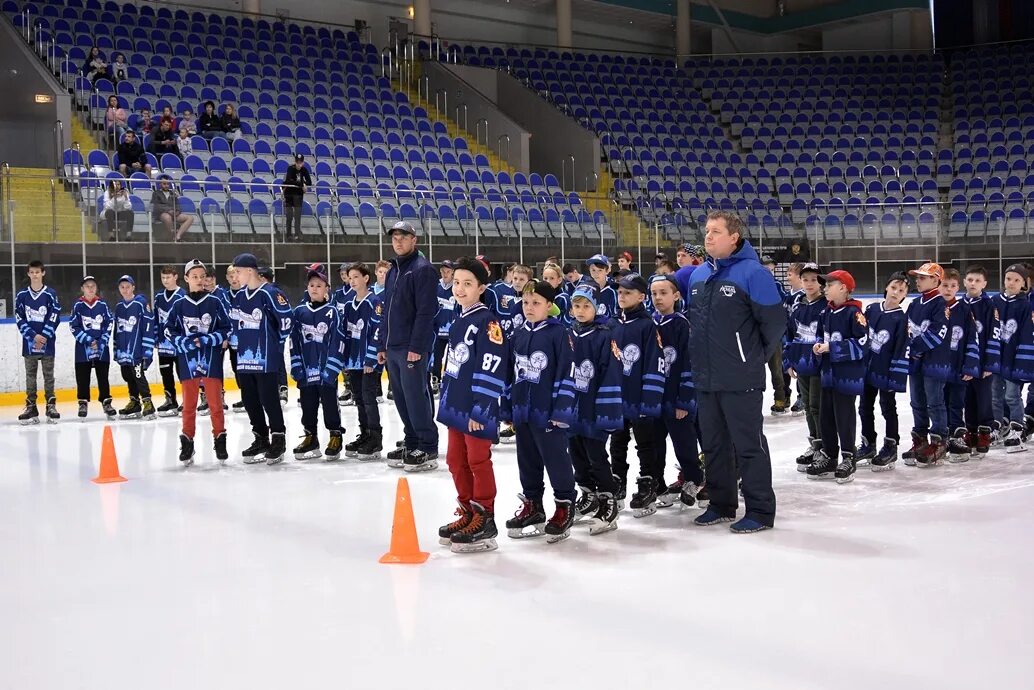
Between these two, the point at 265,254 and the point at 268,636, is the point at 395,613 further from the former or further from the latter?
the point at 265,254

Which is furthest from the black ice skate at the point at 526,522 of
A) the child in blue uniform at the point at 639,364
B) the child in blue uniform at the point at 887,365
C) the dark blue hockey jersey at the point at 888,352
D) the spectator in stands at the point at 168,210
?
the spectator in stands at the point at 168,210

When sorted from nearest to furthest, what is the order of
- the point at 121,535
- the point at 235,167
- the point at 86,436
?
the point at 121,535 → the point at 86,436 → the point at 235,167

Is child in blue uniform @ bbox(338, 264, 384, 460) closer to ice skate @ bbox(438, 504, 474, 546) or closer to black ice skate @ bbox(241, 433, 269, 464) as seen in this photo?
black ice skate @ bbox(241, 433, 269, 464)

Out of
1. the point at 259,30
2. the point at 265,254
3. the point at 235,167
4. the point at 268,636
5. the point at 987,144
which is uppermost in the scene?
the point at 259,30

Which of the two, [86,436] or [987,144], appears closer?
[86,436]

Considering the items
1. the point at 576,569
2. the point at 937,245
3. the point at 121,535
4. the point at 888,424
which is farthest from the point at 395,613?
the point at 937,245

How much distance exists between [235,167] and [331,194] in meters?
3.22

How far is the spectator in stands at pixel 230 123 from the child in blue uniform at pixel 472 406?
14.0 meters

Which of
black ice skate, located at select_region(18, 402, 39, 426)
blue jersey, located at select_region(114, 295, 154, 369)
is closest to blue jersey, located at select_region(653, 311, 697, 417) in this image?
blue jersey, located at select_region(114, 295, 154, 369)

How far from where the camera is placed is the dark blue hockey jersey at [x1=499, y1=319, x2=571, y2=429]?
19.1 ft

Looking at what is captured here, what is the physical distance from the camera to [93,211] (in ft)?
43.5

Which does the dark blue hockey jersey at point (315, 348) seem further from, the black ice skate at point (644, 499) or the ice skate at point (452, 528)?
the ice skate at point (452, 528)

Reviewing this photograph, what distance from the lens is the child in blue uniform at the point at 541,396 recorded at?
5820 mm

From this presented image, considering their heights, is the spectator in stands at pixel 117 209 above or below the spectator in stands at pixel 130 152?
below
